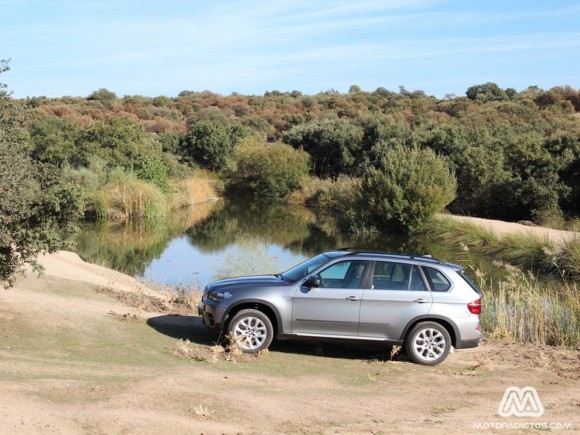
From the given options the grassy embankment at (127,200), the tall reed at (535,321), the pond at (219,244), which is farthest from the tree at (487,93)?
the tall reed at (535,321)

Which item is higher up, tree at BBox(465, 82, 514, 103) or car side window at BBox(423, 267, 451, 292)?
tree at BBox(465, 82, 514, 103)

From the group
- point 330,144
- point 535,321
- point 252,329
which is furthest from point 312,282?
point 330,144

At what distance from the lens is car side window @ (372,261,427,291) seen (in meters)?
11.2

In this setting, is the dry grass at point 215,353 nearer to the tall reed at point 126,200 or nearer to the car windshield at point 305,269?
the car windshield at point 305,269

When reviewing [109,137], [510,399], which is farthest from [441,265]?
[109,137]

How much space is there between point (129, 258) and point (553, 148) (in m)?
25.5

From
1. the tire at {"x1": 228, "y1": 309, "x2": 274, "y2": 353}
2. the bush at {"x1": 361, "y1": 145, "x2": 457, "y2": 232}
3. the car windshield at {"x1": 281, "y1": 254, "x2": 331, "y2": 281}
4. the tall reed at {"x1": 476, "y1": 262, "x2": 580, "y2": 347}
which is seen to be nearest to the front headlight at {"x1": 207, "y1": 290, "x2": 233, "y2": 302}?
the tire at {"x1": 228, "y1": 309, "x2": 274, "y2": 353}

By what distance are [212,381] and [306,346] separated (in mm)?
3274

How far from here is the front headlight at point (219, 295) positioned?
1103 centimetres

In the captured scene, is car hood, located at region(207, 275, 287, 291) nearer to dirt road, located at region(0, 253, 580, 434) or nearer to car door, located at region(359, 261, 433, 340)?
dirt road, located at region(0, 253, 580, 434)

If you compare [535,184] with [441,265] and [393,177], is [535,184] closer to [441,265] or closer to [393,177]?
[393,177]

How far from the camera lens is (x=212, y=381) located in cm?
892

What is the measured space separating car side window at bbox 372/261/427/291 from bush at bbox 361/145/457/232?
24.6 meters

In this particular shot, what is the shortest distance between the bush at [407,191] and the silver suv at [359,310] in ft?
81.1
